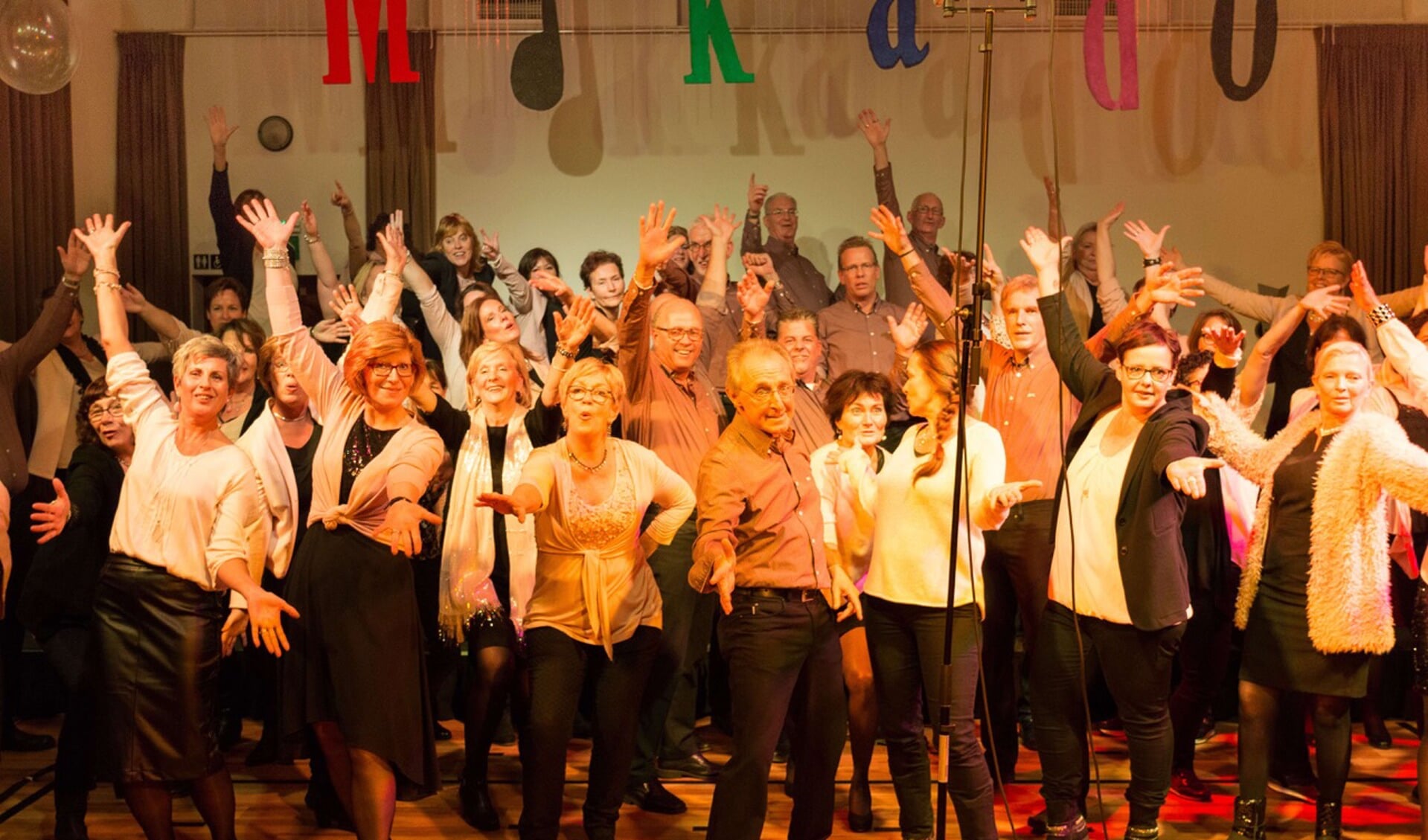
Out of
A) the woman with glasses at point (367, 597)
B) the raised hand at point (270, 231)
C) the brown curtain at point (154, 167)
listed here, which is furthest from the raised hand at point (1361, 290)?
the brown curtain at point (154, 167)

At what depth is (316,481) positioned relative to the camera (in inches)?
142

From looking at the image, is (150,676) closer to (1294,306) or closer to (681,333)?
(681,333)

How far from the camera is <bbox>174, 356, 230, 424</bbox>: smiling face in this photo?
11.6 ft

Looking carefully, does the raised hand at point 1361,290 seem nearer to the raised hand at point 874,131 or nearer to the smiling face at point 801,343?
the smiling face at point 801,343

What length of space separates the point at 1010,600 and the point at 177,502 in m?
2.44

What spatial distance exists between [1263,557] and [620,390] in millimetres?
1876

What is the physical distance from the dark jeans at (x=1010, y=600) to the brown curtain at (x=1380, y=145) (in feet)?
15.0

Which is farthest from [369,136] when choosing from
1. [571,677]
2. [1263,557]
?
[1263,557]

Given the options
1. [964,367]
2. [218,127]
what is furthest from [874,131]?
[964,367]

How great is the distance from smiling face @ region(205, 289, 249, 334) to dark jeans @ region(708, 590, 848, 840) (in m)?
3.25

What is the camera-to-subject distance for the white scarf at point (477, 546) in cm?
409

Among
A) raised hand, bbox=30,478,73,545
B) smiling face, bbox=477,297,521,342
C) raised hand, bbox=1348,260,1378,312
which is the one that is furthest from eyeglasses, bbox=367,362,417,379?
raised hand, bbox=1348,260,1378,312

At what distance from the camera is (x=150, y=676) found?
3.51m

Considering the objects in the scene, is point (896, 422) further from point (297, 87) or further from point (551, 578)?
point (297, 87)
